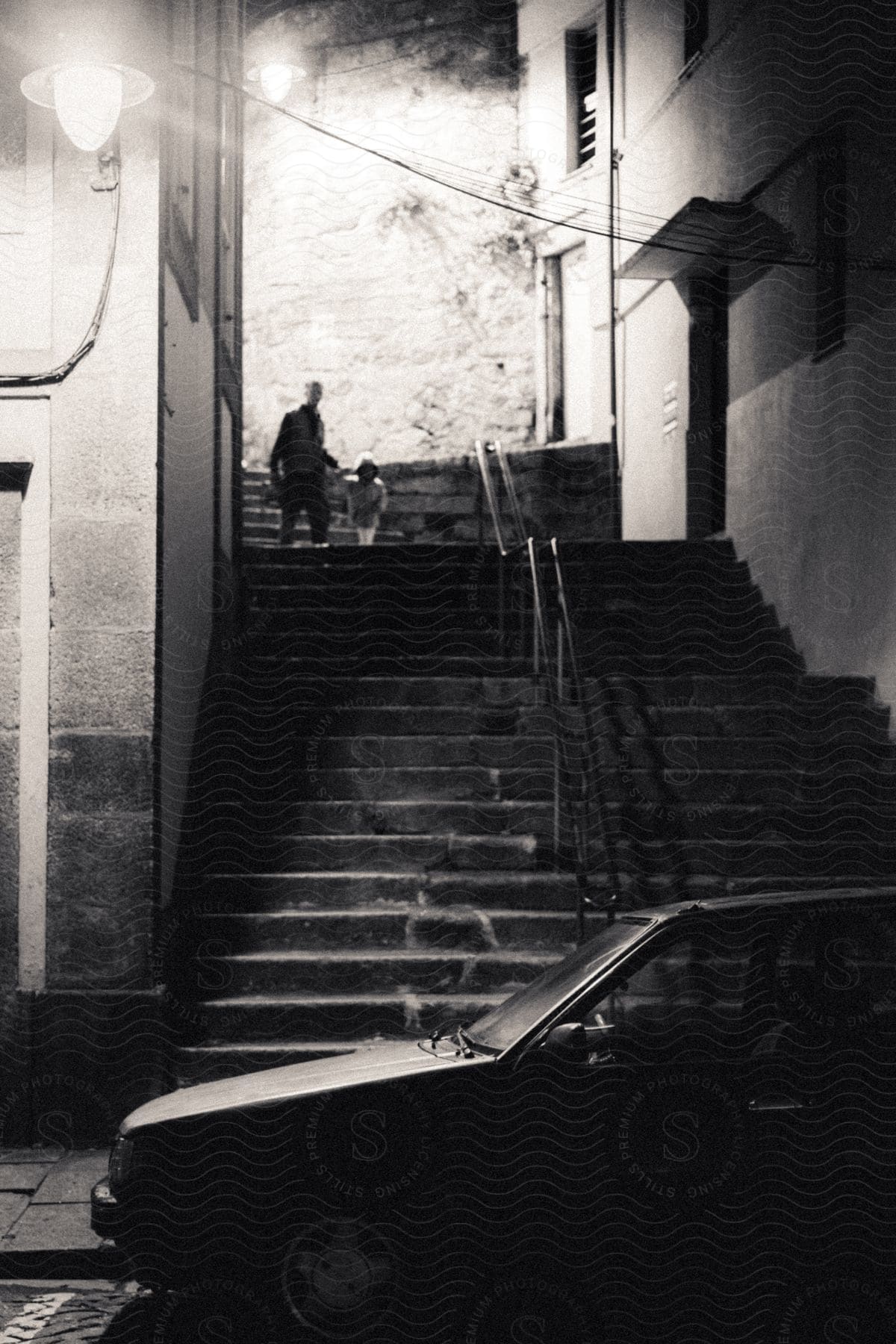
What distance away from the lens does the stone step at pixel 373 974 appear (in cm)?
752

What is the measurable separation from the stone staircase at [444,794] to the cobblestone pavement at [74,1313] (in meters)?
1.90

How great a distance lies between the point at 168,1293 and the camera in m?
4.20

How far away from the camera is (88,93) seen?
6695 mm

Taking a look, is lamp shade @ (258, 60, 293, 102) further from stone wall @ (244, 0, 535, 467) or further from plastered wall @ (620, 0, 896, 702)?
plastered wall @ (620, 0, 896, 702)

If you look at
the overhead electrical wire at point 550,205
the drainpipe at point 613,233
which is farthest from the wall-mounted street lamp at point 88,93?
the drainpipe at point 613,233

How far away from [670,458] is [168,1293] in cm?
1303

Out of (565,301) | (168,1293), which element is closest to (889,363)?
(168,1293)

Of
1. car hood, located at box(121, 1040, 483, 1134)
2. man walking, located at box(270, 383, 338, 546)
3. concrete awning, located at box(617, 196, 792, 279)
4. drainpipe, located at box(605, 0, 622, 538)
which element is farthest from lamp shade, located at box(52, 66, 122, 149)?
drainpipe, located at box(605, 0, 622, 538)

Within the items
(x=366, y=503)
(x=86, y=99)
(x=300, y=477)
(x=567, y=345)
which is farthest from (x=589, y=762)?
(x=567, y=345)

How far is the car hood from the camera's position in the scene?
13.8 ft

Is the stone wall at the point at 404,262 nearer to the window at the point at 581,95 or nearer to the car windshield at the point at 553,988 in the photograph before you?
the window at the point at 581,95

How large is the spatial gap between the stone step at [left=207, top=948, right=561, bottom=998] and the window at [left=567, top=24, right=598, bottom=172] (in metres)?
14.7

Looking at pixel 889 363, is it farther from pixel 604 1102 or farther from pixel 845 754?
pixel 604 1102

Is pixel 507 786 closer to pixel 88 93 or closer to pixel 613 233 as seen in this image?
pixel 88 93
